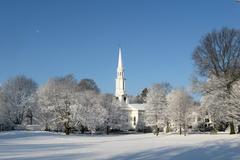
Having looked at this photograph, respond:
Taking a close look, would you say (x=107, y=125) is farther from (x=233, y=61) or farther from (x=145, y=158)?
(x=145, y=158)

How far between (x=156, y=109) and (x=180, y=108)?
33.9 feet

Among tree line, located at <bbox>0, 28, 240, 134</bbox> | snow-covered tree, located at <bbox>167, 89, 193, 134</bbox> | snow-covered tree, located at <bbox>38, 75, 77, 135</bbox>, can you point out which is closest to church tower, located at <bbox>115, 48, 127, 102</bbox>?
tree line, located at <bbox>0, 28, 240, 134</bbox>

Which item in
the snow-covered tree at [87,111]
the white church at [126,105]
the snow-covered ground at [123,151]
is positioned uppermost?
the white church at [126,105]

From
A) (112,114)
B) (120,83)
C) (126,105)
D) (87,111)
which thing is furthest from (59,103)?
(120,83)

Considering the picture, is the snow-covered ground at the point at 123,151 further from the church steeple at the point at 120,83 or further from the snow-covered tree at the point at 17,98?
the church steeple at the point at 120,83

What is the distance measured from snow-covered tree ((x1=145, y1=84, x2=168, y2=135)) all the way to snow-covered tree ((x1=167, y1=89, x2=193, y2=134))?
5.56 meters

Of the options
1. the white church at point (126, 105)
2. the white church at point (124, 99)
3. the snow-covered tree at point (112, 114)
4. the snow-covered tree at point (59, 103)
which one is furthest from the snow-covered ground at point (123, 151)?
the white church at point (124, 99)

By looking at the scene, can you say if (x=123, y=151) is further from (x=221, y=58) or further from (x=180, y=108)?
(x=180, y=108)

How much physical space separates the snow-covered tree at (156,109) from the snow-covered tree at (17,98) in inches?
992

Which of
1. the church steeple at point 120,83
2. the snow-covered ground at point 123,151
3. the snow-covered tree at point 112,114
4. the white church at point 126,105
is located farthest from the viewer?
the church steeple at point 120,83

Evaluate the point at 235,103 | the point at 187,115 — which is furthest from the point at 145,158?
the point at 187,115

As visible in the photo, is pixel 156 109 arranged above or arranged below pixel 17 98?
below

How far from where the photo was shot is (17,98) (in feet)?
316

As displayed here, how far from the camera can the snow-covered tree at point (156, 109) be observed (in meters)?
91.3
